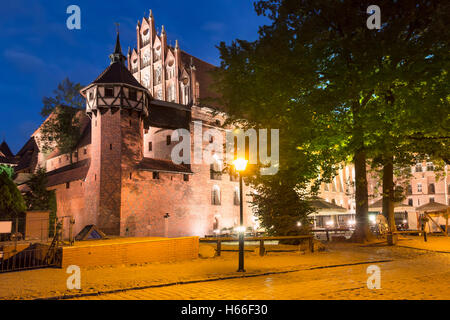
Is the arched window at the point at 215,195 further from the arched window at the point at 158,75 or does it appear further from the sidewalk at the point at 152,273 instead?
the sidewalk at the point at 152,273

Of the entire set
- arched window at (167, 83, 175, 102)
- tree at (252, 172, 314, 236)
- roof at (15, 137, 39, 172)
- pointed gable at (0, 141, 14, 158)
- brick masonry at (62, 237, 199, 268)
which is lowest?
brick masonry at (62, 237, 199, 268)

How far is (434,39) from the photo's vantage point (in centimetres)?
1652

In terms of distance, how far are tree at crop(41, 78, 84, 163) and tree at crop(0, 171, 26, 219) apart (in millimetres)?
19800

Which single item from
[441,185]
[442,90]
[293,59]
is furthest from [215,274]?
[441,185]

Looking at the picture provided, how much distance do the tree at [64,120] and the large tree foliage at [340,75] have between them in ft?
105

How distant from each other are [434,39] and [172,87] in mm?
40161

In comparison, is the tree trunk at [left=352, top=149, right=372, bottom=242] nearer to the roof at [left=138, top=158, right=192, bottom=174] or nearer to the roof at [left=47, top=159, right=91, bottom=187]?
the roof at [left=138, top=158, right=192, bottom=174]

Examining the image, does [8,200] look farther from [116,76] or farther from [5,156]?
[5,156]

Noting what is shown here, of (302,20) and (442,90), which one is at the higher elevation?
(302,20)

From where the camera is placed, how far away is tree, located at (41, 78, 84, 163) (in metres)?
46.3

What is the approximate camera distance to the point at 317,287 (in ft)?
27.2

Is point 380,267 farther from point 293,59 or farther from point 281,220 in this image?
point 293,59

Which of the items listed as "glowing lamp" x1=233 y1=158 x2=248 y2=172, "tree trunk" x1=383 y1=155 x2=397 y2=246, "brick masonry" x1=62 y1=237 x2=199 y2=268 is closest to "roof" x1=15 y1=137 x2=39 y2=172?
"brick masonry" x1=62 y1=237 x2=199 y2=268
